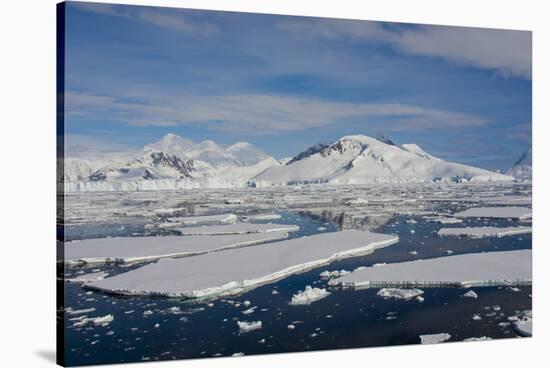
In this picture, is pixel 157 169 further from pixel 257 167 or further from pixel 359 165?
pixel 359 165

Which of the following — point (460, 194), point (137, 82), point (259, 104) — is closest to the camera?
point (137, 82)

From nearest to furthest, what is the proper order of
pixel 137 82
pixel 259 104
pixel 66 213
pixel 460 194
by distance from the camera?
pixel 66 213
pixel 137 82
pixel 259 104
pixel 460 194

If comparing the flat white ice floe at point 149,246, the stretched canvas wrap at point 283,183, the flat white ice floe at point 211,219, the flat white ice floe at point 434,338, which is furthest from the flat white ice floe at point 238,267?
the flat white ice floe at point 434,338

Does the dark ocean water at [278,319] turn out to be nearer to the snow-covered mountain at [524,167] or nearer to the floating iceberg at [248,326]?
the floating iceberg at [248,326]

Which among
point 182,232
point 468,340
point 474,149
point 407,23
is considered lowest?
point 468,340

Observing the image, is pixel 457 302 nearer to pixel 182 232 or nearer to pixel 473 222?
pixel 473 222

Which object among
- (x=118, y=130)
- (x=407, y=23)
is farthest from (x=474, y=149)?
(x=118, y=130)

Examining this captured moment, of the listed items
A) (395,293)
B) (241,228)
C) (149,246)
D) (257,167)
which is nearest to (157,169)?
(149,246)

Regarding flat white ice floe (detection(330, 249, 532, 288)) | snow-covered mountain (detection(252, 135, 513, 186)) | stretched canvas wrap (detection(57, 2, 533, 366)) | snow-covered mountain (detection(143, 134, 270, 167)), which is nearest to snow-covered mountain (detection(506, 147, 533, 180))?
stretched canvas wrap (detection(57, 2, 533, 366))
